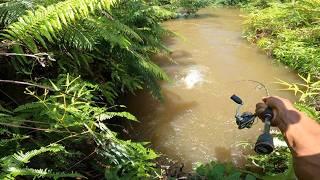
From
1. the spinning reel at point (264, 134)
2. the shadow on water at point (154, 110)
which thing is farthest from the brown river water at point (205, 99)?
the spinning reel at point (264, 134)

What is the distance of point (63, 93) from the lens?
8.33ft

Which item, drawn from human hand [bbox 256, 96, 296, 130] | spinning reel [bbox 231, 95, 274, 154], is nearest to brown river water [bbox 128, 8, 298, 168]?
spinning reel [bbox 231, 95, 274, 154]

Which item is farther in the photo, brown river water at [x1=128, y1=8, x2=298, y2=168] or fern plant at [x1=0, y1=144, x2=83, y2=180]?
brown river water at [x1=128, y1=8, x2=298, y2=168]

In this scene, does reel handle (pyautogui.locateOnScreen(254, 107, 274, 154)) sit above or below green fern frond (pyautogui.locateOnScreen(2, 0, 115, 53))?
below

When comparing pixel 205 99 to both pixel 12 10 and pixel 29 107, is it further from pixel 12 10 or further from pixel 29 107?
pixel 29 107

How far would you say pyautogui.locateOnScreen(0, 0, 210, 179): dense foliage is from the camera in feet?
8.54

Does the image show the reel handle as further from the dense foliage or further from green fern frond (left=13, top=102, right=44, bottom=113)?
green fern frond (left=13, top=102, right=44, bottom=113)

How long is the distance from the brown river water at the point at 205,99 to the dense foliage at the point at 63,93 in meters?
0.67

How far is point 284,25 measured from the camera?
880cm

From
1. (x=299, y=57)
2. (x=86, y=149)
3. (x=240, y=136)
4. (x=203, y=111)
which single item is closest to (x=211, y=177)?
(x=86, y=149)

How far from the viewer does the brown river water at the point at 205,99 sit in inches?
169

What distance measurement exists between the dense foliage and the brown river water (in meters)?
0.67

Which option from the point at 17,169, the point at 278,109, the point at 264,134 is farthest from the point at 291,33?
the point at 17,169

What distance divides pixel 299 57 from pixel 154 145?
3.90 m
